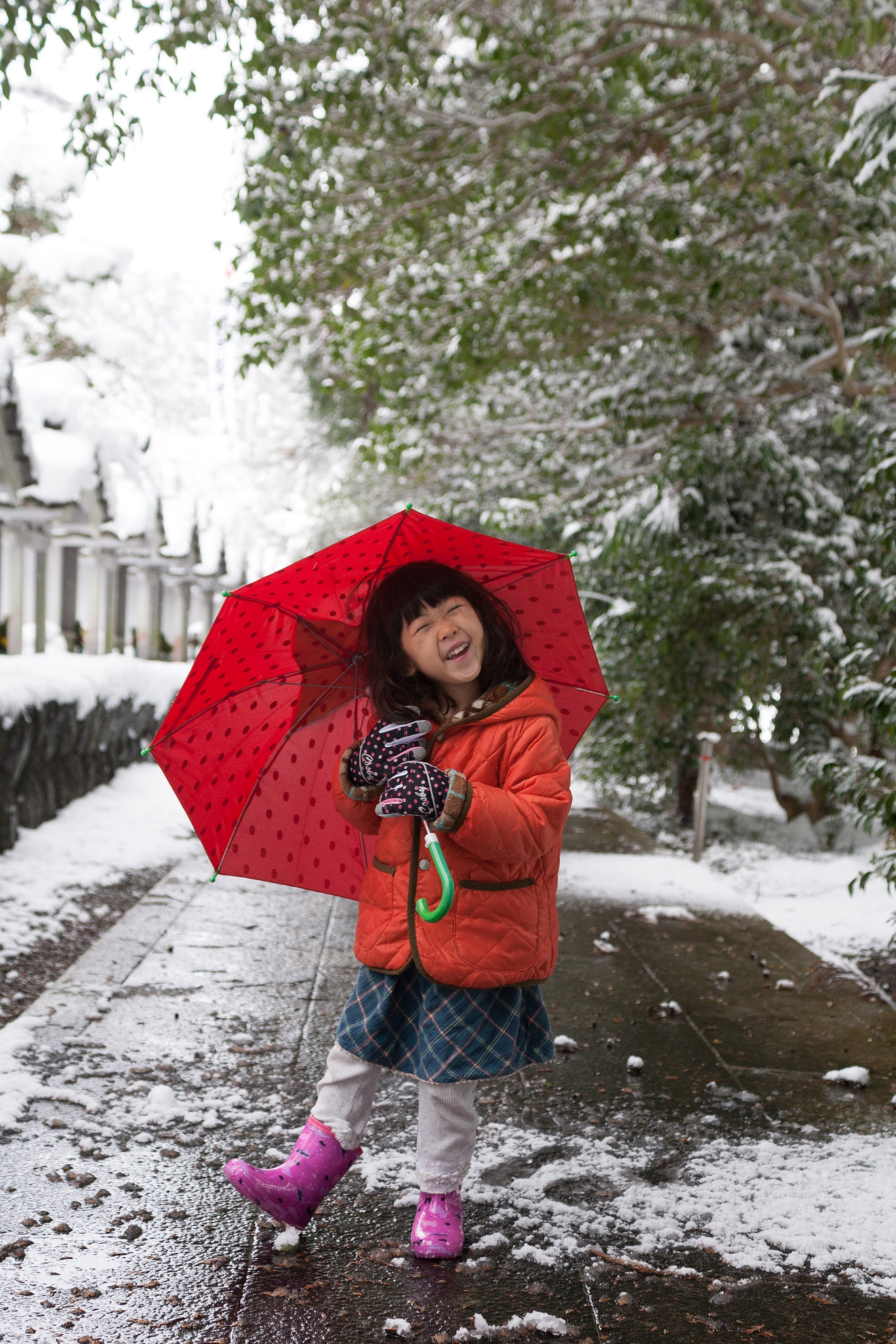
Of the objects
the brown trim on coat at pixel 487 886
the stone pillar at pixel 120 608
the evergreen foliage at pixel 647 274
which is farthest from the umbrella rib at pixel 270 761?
the stone pillar at pixel 120 608

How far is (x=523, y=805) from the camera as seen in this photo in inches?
93.4

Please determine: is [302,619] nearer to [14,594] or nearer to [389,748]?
[389,748]

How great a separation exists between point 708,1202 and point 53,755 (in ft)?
19.0

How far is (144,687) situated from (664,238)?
618 centimetres

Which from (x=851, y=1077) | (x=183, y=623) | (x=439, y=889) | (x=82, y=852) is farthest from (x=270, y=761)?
(x=183, y=623)

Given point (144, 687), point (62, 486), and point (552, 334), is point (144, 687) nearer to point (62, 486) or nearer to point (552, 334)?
point (62, 486)

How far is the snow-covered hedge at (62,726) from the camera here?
642 centimetres

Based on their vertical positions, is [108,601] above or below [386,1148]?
above

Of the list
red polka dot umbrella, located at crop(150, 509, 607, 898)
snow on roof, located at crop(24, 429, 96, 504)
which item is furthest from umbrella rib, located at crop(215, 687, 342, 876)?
snow on roof, located at crop(24, 429, 96, 504)

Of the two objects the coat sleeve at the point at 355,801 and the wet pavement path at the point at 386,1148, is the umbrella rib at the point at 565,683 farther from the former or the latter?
the wet pavement path at the point at 386,1148

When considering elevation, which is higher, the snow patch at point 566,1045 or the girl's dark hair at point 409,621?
the girl's dark hair at point 409,621

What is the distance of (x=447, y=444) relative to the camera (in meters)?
11.9

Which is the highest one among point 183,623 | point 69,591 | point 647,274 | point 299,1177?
point 647,274

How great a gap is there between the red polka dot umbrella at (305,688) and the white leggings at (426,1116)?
18.4 inches
